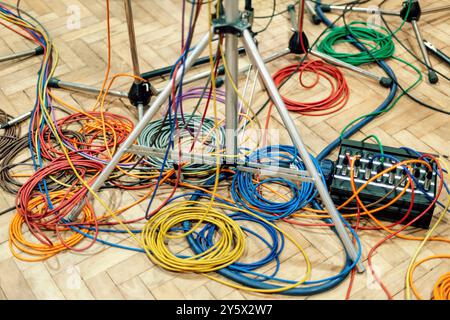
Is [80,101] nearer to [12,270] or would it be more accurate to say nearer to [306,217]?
[12,270]

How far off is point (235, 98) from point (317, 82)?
2.86 ft

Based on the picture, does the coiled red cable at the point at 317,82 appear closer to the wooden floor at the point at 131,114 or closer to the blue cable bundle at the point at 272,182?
the wooden floor at the point at 131,114

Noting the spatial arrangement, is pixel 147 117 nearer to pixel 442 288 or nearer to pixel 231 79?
pixel 231 79

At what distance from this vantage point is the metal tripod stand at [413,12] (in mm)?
2744

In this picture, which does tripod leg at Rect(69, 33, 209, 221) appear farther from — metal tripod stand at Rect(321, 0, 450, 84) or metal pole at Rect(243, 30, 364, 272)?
metal tripod stand at Rect(321, 0, 450, 84)

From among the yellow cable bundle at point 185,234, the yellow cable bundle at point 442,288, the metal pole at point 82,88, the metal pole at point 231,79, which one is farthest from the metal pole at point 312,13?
the yellow cable bundle at point 442,288

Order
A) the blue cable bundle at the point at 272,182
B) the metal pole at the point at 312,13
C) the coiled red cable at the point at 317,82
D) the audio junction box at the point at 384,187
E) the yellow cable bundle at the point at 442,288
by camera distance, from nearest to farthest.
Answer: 1. the yellow cable bundle at the point at 442,288
2. the audio junction box at the point at 384,187
3. the blue cable bundle at the point at 272,182
4. the coiled red cable at the point at 317,82
5. the metal pole at the point at 312,13

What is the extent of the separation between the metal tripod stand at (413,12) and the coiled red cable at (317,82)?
1.28 feet

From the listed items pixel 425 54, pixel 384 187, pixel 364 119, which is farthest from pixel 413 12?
pixel 384 187

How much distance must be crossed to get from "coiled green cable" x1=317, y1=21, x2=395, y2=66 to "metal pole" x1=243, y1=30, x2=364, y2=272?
3.51 ft

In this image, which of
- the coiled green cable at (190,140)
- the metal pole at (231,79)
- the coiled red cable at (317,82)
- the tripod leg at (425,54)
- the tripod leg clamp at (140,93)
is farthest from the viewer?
the tripod leg at (425,54)

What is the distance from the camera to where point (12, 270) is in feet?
6.47

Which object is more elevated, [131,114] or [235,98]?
[235,98]

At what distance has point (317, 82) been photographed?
2.72 m
